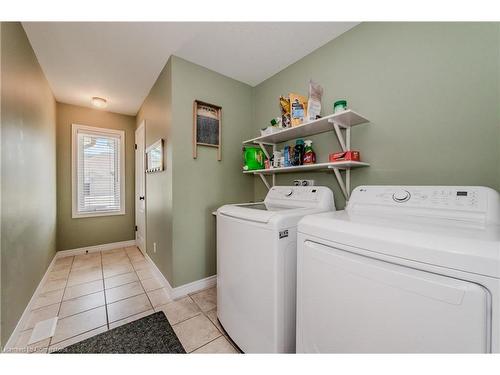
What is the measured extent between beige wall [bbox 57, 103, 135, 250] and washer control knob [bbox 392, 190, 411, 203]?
13.0 feet

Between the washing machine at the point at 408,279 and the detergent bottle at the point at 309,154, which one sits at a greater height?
the detergent bottle at the point at 309,154

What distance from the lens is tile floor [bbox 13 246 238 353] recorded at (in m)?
1.42

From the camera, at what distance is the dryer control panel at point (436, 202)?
0.88 meters

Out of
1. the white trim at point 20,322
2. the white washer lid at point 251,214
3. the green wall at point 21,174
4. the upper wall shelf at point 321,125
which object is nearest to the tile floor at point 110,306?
the white trim at point 20,322

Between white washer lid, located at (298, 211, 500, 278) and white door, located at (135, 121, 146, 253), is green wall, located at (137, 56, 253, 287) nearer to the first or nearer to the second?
white door, located at (135, 121, 146, 253)

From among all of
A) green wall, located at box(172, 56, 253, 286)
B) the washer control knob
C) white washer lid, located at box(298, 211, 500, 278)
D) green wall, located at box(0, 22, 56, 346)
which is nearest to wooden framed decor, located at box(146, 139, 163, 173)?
green wall, located at box(172, 56, 253, 286)

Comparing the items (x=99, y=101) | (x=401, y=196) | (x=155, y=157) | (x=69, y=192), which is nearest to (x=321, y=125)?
(x=401, y=196)

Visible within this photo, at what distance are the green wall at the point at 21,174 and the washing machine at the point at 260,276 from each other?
1412 millimetres

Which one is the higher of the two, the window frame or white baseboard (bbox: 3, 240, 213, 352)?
the window frame

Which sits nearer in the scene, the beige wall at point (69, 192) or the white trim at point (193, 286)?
the white trim at point (193, 286)

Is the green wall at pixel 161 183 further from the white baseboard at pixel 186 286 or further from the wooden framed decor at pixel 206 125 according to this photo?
the wooden framed decor at pixel 206 125

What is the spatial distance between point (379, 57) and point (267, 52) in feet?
3.20

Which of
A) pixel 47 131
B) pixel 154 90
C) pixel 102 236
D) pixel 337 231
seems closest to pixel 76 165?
pixel 47 131
